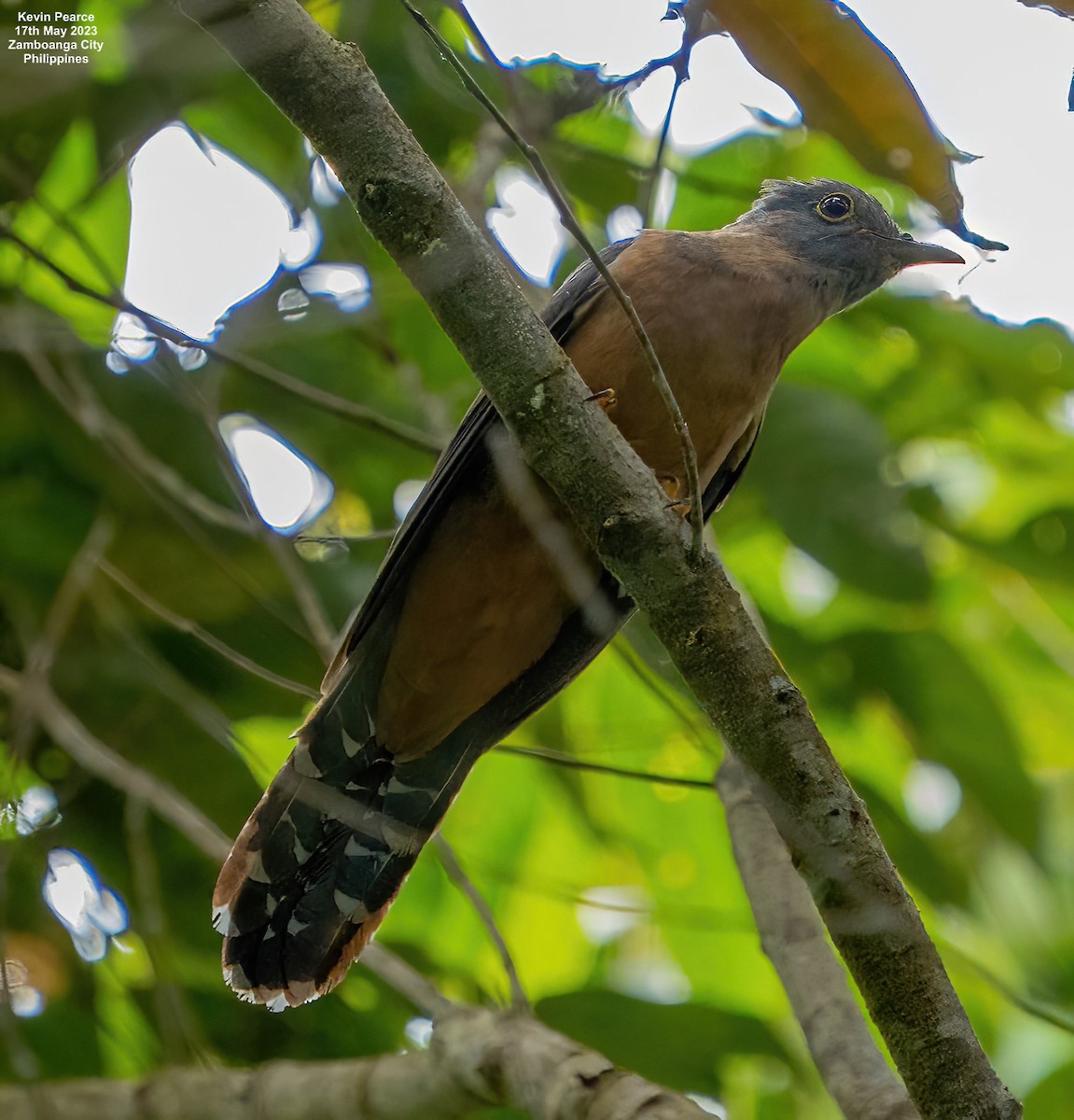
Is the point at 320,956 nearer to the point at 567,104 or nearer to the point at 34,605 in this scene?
the point at 34,605

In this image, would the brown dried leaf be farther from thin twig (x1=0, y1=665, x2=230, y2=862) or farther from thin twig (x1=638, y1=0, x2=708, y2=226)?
thin twig (x1=0, y1=665, x2=230, y2=862)

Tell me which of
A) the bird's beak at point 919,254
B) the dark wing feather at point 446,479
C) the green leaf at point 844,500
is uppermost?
the bird's beak at point 919,254

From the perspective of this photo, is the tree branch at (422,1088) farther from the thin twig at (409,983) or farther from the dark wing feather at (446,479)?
the dark wing feather at (446,479)

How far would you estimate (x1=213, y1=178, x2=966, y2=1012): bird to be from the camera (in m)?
3.38

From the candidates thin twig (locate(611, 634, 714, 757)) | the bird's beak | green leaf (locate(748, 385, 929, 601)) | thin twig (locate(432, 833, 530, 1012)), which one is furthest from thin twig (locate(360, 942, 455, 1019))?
the bird's beak

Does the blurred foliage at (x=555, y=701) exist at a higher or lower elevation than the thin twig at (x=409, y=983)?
higher

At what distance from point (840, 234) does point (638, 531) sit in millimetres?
2226

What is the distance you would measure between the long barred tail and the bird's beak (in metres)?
2.09

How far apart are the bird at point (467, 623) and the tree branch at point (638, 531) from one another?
0.82 meters

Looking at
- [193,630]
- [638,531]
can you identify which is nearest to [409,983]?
[193,630]

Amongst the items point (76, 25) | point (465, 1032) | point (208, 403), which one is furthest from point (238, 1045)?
point (76, 25)

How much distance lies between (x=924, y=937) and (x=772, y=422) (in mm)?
2038

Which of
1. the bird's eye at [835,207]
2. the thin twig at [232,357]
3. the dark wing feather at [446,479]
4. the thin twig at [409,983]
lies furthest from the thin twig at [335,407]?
the bird's eye at [835,207]

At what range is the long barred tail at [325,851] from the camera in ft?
11.3
